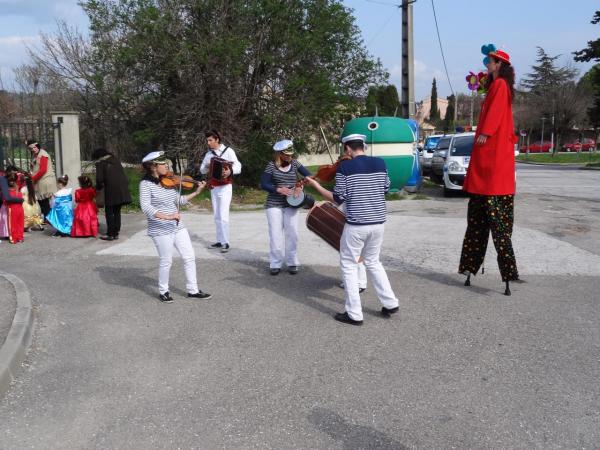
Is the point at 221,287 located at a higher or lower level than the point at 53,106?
lower

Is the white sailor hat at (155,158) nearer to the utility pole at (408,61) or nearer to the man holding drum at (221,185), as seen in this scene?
the man holding drum at (221,185)

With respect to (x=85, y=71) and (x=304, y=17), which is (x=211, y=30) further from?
(x=85, y=71)

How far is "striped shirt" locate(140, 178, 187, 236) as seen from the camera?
602 centimetres

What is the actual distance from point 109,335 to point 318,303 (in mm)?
2092

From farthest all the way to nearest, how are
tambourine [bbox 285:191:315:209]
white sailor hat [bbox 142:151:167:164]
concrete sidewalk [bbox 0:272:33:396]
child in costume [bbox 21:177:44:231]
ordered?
child in costume [bbox 21:177:44:231], tambourine [bbox 285:191:315:209], white sailor hat [bbox 142:151:167:164], concrete sidewalk [bbox 0:272:33:396]

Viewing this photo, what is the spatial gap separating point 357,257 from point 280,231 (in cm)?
215

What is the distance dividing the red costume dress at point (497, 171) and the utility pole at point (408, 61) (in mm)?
12569

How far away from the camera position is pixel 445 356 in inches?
182

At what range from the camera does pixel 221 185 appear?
28.3 feet

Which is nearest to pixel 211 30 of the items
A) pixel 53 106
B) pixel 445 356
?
pixel 53 106

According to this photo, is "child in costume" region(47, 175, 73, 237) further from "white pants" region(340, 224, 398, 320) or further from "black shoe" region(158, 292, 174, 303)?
"white pants" region(340, 224, 398, 320)

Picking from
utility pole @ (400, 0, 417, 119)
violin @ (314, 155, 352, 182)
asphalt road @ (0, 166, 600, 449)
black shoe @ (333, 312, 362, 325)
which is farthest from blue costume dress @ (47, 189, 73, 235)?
utility pole @ (400, 0, 417, 119)

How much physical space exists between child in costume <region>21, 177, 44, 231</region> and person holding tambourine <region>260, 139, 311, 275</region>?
515 centimetres

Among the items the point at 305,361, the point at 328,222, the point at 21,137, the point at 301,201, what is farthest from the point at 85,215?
the point at 305,361
